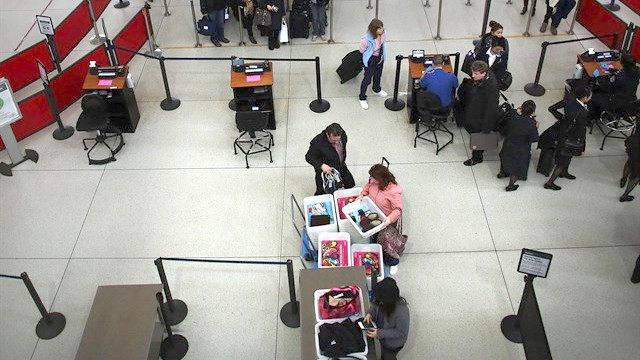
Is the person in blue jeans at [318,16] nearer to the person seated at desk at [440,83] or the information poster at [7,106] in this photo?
the person seated at desk at [440,83]

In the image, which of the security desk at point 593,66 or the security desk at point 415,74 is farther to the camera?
the security desk at point 415,74

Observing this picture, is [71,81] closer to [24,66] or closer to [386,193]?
[24,66]

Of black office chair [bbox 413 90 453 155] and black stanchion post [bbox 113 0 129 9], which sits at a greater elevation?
black stanchion post [bbox 113 0 129 9]

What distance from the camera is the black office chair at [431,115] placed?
26.8 feet

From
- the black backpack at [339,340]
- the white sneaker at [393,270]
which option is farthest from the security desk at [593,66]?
the black backpack at [339,340]

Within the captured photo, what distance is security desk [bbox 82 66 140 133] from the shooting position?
8691mm

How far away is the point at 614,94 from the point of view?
8539 millimetres

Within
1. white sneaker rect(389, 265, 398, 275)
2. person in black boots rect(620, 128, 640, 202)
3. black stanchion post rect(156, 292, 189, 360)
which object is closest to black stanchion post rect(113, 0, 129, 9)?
black stanchion post rect(156, 292, 189, 360)

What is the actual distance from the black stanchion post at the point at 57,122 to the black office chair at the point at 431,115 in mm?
5322

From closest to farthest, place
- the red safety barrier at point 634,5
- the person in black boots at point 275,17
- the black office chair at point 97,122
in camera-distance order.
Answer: the black office chair at point 97,122, the person in black boots at point 275,17, the red safety barrier at point 634,5

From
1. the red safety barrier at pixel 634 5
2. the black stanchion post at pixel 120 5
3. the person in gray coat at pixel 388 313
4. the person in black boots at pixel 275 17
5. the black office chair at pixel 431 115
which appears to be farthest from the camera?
the black stanchion post at pixel 120 5

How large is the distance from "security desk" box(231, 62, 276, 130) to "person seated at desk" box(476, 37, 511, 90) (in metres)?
3.18

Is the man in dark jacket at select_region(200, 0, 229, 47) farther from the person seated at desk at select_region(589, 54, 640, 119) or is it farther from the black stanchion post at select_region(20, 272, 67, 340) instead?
the person seated at desk at select_region(589, 54, 640, 119)

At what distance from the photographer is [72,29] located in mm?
10773
